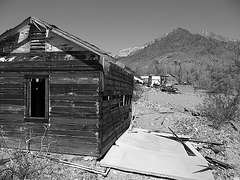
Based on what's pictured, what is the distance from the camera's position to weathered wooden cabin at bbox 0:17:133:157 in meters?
6.38

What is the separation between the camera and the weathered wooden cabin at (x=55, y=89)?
6.38 metres

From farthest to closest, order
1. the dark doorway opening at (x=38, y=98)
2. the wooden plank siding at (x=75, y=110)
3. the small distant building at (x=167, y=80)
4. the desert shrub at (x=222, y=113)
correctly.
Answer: the small distant building at (x=167, y=80), the desert shrub at (x=222, y=113), the dark doorway opening at (x=38, y=98), the wooden plank siding at (x=75, y=110)

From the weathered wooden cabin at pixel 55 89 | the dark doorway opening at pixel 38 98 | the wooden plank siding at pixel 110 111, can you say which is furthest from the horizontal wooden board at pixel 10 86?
the wooden plank siding at pixel 110 111

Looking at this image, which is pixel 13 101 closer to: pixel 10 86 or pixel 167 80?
pixel 10 86

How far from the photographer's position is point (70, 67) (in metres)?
6.51

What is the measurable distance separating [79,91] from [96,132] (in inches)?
55.6

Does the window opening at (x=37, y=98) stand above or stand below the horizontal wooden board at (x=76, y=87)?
below

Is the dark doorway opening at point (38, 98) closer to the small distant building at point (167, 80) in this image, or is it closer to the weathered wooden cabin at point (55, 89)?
the weathered wooden cabin at point (55, 89)

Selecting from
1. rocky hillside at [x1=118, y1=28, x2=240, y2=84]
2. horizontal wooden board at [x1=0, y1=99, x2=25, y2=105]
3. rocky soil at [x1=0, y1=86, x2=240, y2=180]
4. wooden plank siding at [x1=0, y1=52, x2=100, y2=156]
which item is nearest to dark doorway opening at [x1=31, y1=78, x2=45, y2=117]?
horizontal wooden board at [x1=0, y1=99, x2=25, y2=105]

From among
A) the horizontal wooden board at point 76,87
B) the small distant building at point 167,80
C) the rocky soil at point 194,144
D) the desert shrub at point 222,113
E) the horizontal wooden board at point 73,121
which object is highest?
the small distant building at point 167,80

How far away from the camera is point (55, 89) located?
262 inches

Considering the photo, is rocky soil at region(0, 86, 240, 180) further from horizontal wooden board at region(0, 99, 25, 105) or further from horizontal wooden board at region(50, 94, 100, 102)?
horizontal wooden board at region(0, 99, 25, 105)

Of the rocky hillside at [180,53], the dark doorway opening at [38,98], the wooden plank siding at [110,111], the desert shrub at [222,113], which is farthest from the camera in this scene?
the rocky hillside at [180,53]

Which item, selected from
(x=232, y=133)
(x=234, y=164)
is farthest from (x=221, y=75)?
(x=234, y=164)
